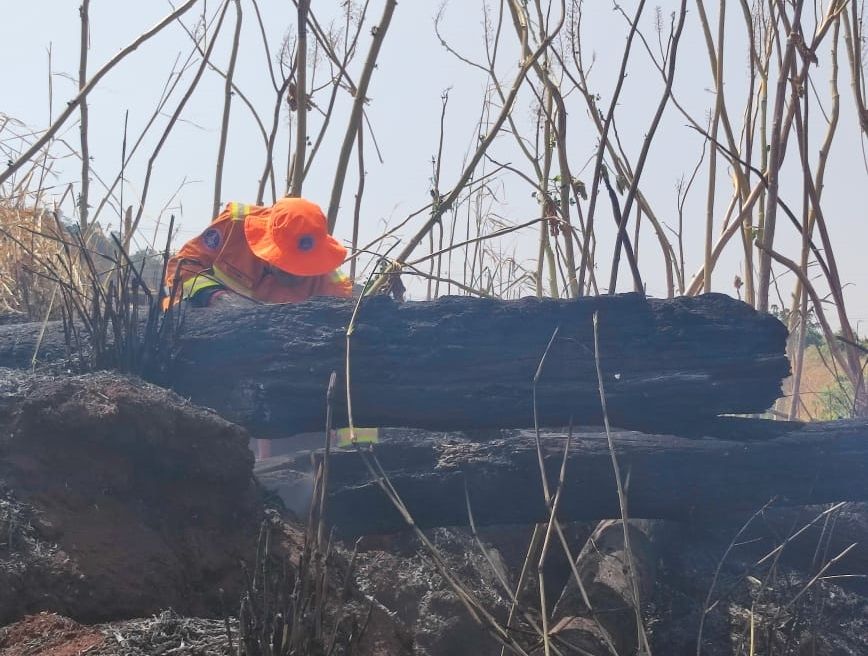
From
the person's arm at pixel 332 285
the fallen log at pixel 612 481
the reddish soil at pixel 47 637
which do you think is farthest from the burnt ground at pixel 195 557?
the person's arm at pixel 332 285

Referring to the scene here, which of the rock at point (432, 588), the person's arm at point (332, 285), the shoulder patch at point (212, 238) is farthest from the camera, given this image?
the person's arm at point (332, 285)

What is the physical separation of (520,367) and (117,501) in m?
1.51

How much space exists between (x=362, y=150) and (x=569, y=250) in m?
1.67

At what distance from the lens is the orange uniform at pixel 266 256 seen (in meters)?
4.59

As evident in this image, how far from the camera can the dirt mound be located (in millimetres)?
2518

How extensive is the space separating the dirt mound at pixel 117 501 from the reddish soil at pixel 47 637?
0.17 meters

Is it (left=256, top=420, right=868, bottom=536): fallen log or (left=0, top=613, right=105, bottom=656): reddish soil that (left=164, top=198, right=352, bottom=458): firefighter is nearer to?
(left=256, top=420, right=868, bottom=536): fallen log

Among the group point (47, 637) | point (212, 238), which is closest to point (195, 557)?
point (47, 637)

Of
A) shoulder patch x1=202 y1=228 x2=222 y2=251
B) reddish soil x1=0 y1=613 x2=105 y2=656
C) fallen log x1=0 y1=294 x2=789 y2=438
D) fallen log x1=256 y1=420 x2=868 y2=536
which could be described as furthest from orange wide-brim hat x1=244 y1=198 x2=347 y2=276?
reddish soil x1=0 y1=613 x2=105 y2=656

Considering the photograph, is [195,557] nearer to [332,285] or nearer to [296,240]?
[296,240]

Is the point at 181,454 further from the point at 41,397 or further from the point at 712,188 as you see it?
the point at 712,188

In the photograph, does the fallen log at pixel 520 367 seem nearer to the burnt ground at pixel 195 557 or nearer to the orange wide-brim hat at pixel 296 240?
the burnt ground at pixel 195 557

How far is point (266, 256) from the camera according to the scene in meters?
4.67

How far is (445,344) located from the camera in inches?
143
